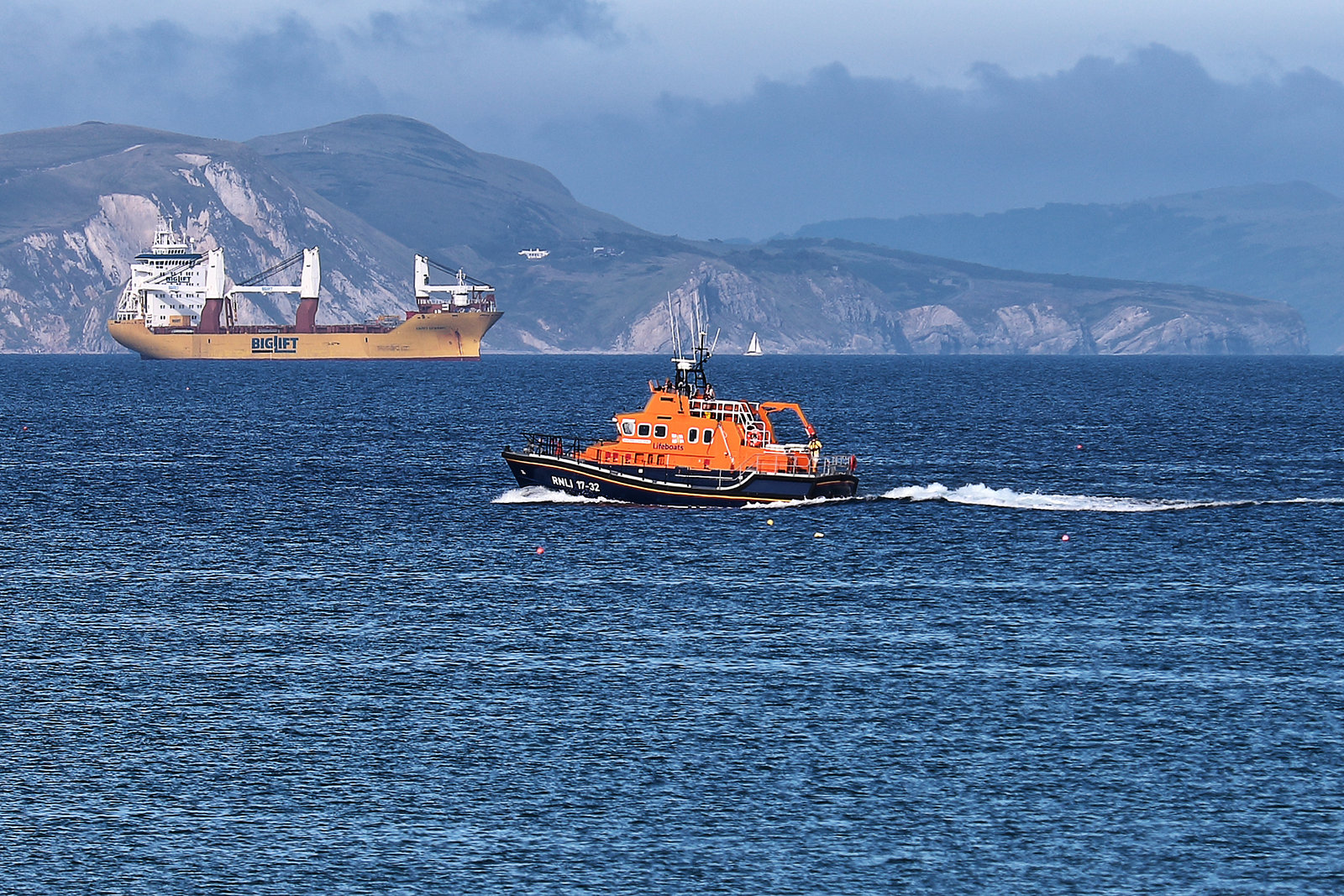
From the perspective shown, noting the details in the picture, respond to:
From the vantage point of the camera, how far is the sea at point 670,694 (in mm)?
31391

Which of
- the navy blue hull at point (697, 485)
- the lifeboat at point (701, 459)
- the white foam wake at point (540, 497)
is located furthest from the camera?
the white foam wake at point (540, 497)

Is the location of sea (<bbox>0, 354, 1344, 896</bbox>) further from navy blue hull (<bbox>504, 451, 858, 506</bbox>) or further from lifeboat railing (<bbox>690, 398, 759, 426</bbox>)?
→ lifeboat railing (<bbox>690, 398, 759, 426</bbox>)

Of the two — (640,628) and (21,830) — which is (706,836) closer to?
(21,830)

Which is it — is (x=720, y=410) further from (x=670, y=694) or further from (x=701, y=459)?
(x=670, y=694)

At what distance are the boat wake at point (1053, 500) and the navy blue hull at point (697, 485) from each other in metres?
5.54

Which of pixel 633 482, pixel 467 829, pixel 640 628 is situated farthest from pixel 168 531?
pixel 467 829

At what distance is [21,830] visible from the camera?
3250cm

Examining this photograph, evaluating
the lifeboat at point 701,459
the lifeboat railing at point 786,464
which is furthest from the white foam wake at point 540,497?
the lifeboat railing at point 786,464

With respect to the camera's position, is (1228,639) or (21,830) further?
(1228,639)

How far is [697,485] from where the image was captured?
7569 centimetres

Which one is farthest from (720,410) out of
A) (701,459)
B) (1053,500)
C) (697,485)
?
(1053,500)

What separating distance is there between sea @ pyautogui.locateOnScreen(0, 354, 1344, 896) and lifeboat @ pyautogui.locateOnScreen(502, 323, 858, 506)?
46.0 inches

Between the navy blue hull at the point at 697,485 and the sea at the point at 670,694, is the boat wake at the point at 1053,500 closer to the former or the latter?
the sea at the point at 670,694

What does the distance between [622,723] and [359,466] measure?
64.0 m
